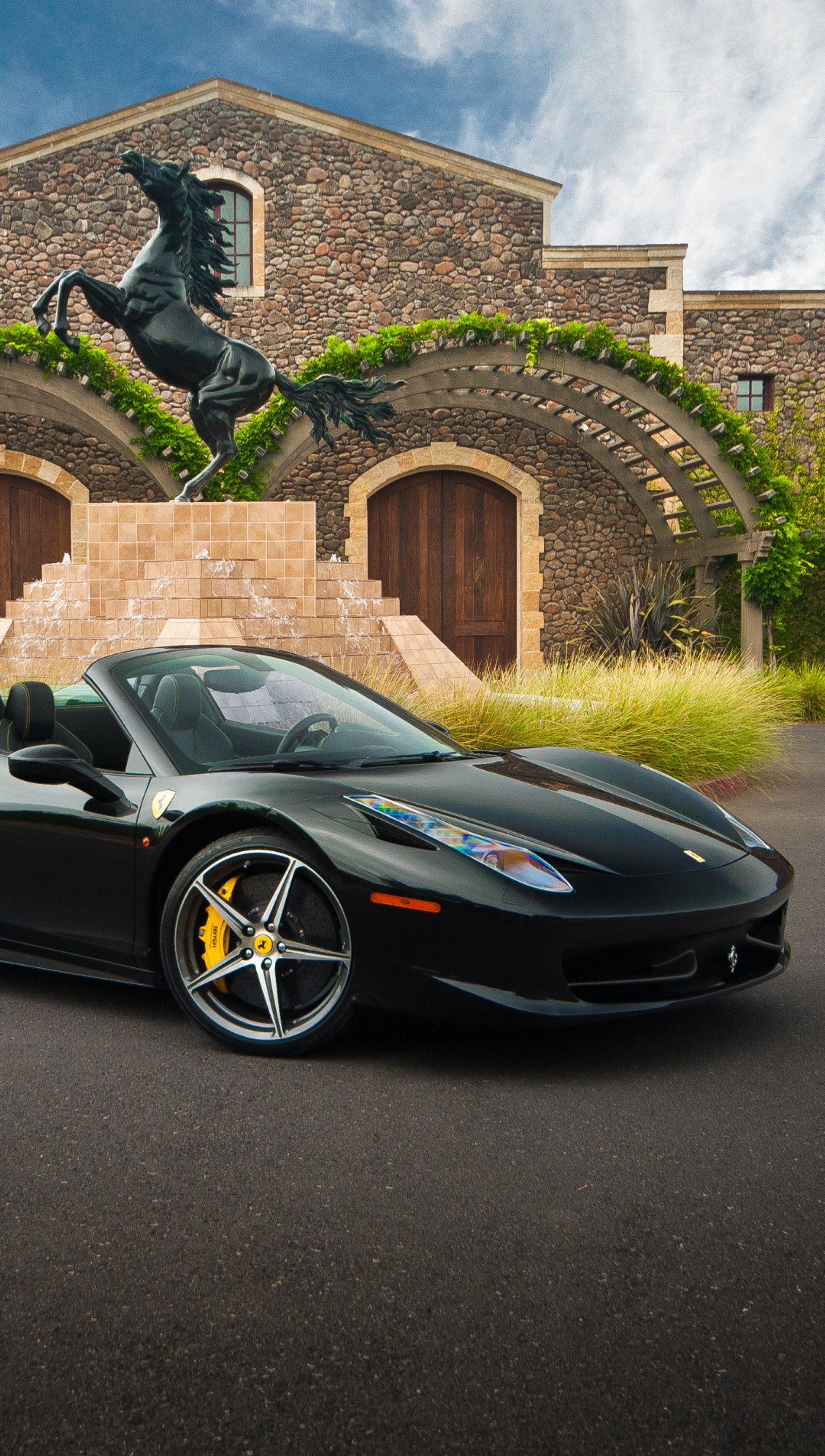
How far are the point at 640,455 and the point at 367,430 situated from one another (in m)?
6.11

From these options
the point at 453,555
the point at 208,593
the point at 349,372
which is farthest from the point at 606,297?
the point at 208,593

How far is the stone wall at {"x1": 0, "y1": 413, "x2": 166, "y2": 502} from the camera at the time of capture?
1955 cm

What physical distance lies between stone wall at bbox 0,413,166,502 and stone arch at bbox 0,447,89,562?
3.1 inches

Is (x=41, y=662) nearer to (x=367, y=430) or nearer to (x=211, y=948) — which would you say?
(x=367, y=430)

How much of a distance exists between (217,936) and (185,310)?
33.3 feet

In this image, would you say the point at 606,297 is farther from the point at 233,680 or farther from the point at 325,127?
the point at 233,680

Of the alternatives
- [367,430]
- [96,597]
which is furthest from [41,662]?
[367,430]

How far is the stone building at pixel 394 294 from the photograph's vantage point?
65.8 feet

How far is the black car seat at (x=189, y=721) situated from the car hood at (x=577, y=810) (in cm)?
54

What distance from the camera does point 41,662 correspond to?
1178 centimetres

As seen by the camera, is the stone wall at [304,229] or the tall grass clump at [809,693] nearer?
the tall grass clump at [809,693]

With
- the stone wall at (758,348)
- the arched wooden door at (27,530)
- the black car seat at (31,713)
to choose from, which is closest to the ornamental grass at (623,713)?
the black car seat at (31,713)

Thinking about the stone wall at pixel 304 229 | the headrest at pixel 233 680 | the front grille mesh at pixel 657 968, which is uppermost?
the stone wall at pixel 304 229

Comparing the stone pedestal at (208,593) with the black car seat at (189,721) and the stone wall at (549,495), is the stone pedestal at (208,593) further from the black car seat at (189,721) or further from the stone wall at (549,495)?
the black car seat at (189,721)
